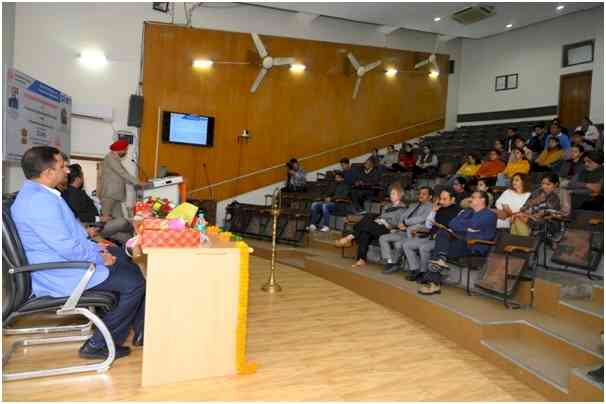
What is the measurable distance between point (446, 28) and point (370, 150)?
288cm

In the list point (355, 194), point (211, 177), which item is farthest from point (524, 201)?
point (211, 177)

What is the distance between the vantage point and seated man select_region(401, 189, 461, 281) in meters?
4.71

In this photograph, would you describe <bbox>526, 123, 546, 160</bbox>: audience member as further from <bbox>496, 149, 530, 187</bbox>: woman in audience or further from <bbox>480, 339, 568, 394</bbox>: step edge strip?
<bbox>480, 339, 568, 394</bbox>: step edge strip

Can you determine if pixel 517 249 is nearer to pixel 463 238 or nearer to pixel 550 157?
pixel 463 238

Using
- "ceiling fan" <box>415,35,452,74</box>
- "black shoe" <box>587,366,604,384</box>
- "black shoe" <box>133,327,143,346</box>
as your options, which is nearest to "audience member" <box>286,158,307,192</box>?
"ceiling fan" <box>415,35,452,74</box>

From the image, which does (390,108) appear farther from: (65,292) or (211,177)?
(65,292)

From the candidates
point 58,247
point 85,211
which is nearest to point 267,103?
point 85,211

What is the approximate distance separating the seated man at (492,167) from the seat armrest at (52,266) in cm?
612

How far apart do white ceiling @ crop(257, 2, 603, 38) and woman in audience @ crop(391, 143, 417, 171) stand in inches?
96.2

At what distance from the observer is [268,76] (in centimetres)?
954

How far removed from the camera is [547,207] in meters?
4.80

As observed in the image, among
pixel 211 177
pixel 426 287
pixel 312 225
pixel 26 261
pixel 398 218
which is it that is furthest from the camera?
pixel 211 177

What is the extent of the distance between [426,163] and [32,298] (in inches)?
288

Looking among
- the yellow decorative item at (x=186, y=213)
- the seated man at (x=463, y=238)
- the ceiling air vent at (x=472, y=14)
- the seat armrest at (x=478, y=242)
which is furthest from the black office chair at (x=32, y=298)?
the ceiling air vent at (x=472, y=14)
